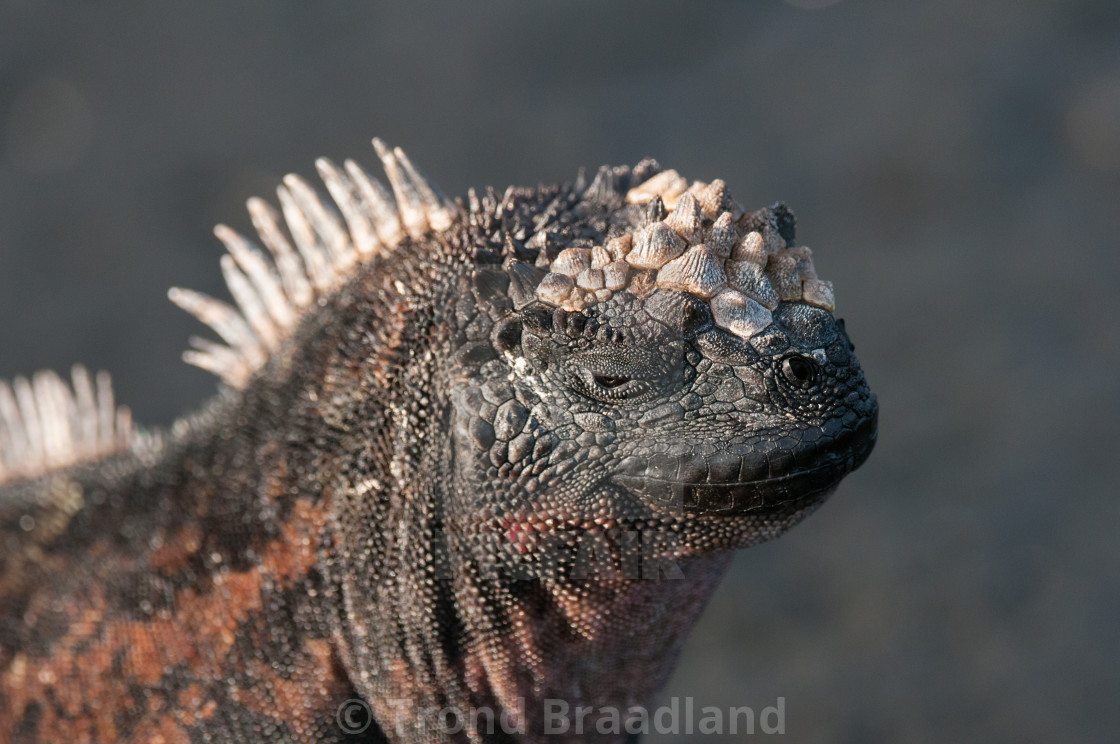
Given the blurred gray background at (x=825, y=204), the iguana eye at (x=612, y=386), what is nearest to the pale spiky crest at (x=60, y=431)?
the iguana eye at (x=612, y=386)

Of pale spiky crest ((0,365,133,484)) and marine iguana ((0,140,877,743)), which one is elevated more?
pale spiky crest ((0,365,133,484))

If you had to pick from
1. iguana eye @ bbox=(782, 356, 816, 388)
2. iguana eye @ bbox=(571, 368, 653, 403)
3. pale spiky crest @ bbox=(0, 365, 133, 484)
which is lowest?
iguana eye @ bbox=(782, 356, 816, 388)

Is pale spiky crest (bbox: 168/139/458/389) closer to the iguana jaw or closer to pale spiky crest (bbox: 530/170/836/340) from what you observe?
pale spiky crest (bbox: 530/170/836/340)

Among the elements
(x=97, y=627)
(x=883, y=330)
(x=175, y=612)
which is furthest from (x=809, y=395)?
(x=883, y=330)

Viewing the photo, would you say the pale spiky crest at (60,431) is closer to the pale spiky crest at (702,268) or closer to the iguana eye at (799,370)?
the pale spiky crest at (702,268)

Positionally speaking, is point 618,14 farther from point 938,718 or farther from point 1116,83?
point 938,718

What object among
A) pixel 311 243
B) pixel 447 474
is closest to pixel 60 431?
pixel 311 243

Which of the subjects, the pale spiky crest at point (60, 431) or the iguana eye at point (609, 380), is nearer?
the iguana eye at point (609, 380)

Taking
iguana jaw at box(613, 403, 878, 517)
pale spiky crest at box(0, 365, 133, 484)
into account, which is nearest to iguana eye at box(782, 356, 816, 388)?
iguana jaw at box(613, 403, 878, 517)
